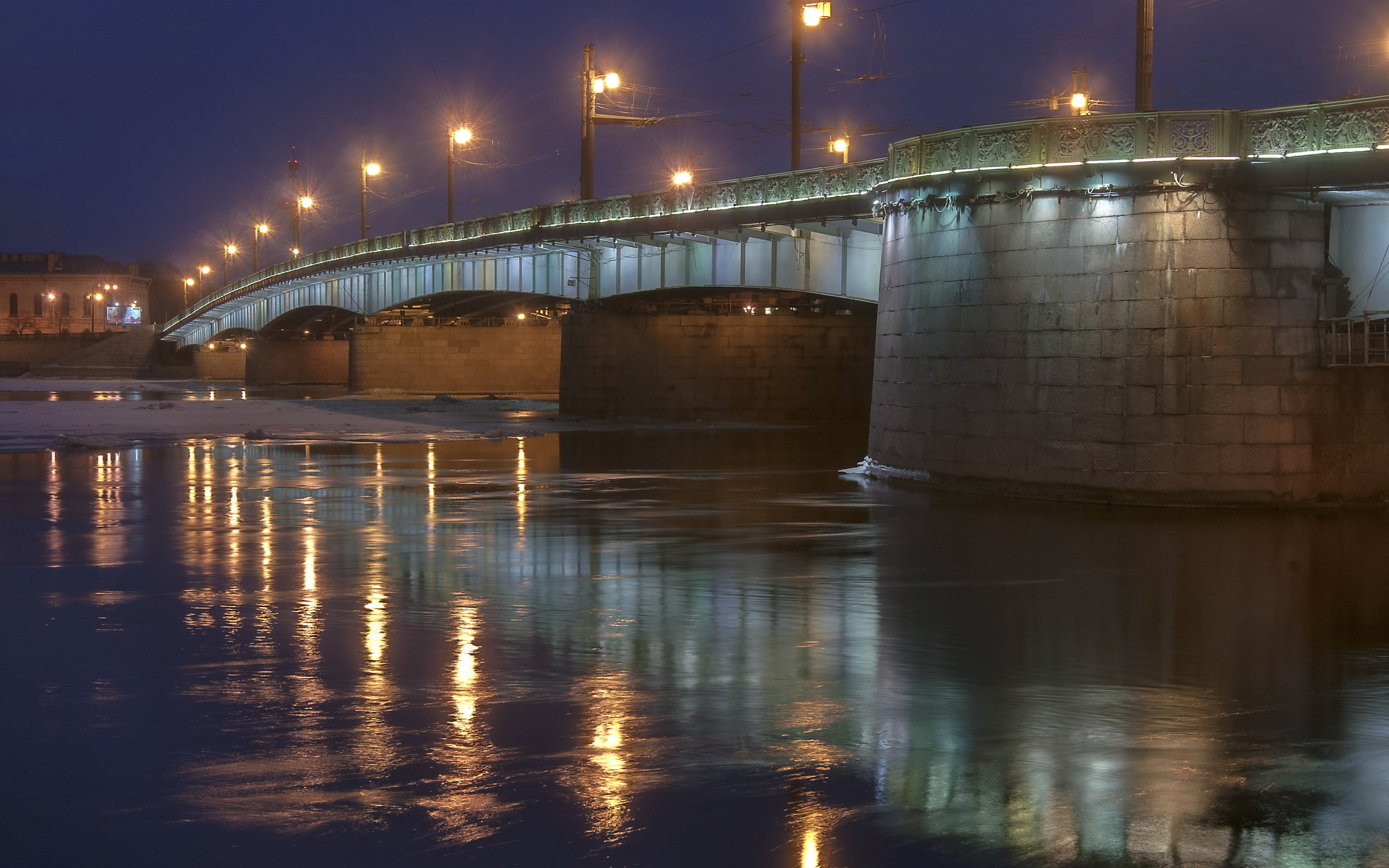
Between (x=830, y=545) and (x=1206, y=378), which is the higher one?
(x=1206, y=378)

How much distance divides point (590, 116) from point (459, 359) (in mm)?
38264

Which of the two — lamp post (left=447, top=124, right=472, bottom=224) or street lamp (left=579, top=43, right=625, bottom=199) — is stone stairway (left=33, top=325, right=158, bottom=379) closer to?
lamp post (left=447, top=124, right=472, bottom=224)

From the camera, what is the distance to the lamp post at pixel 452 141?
64.0 metres

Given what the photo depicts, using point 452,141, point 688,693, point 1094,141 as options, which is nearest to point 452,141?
point 452,141

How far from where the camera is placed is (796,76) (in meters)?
39.3

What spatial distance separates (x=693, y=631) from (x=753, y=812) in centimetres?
493

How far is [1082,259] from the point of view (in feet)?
78.3

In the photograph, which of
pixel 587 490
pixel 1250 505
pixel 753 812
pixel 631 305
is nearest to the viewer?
pixel 753 812

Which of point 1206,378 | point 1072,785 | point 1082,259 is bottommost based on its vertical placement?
point 1072,785

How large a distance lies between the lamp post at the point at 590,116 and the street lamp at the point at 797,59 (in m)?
9.83

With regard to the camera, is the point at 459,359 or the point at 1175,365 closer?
the point at 1175,365

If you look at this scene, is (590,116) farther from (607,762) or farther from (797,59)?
(607,762)

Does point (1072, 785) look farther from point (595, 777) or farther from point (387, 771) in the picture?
point (387, 771)

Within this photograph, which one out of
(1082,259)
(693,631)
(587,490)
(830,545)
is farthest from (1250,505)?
(693,631)
